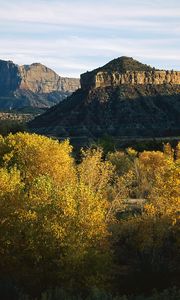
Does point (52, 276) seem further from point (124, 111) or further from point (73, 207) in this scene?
point (124, 111)

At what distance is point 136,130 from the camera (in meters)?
170

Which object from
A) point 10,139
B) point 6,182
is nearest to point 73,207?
point 6,182

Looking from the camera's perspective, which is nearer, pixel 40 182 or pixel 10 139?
pixel 40 182

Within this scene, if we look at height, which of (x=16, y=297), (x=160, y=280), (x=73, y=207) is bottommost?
(x=160, y=280)

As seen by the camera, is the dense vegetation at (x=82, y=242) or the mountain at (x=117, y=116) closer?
the dense vegetation at (x=82, y=242)

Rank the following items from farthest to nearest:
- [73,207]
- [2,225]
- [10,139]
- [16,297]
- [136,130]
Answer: [136,130] < [10,139] < [2,225] < [73,207] < [16,297]

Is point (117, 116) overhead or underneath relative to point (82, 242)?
overhead

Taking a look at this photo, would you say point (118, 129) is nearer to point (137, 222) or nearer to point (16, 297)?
point (137, 222)

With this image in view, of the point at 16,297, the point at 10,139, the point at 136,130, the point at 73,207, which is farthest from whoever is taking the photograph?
the point at 136,130

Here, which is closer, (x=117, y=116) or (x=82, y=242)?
(x=82, y=242)

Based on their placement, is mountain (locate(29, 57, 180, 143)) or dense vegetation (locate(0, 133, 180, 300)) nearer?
dense vegetation (locate(0, 133, 180, 300))

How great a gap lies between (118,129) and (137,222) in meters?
133

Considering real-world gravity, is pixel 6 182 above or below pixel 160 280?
above

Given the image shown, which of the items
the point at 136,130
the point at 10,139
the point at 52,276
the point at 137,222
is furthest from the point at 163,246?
the point at 136,130
